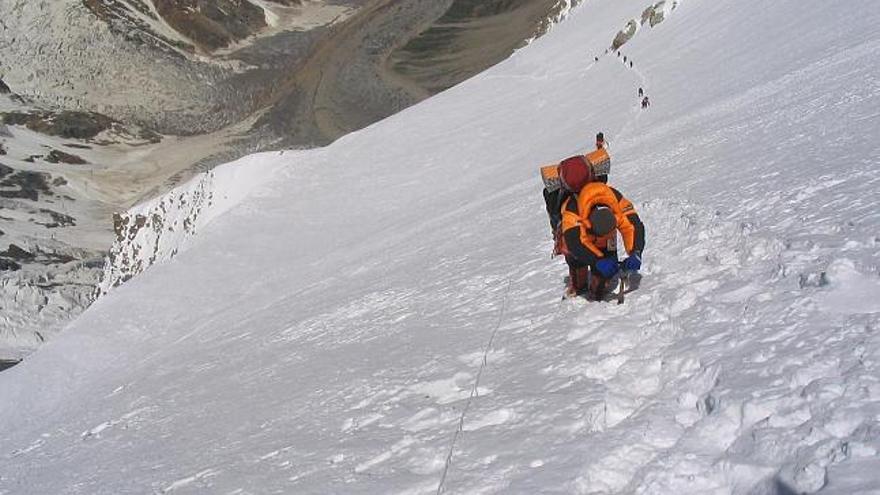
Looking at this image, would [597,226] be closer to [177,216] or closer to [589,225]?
[589,225]

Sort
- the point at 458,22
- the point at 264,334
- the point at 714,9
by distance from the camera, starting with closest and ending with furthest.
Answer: the point at 264,334 → the point at 714,9 → the point at 458,22

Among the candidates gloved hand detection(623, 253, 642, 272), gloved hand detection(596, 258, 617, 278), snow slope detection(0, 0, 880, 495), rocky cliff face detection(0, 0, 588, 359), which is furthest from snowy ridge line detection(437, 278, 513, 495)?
rocky cliff face detection(0, 0, 588, 359)

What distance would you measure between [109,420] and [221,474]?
5102 millimetres

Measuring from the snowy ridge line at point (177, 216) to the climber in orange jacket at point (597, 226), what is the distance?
62.0 ft

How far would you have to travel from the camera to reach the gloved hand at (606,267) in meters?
6.02

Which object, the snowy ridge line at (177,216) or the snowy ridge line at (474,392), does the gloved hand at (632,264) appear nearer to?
the snowy ridge line at (474,392)

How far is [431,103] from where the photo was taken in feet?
106

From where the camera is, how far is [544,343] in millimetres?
5926

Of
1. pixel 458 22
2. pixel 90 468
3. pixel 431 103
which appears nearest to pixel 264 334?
pixel 90 468

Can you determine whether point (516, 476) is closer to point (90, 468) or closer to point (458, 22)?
point (90, 468)

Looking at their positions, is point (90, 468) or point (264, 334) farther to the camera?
point (264, 334)

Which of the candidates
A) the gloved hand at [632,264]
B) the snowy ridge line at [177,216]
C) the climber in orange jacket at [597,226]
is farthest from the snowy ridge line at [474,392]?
the snowy ridge line at [177,216]

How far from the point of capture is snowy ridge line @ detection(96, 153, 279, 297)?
24.7 m

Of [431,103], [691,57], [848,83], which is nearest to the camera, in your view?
[848,83]
